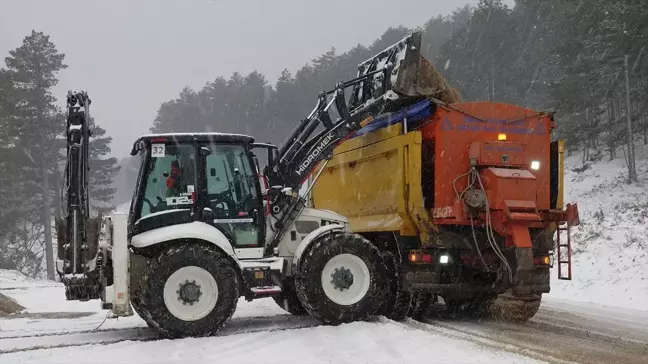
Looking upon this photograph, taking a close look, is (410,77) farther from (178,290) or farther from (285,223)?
(178,290)

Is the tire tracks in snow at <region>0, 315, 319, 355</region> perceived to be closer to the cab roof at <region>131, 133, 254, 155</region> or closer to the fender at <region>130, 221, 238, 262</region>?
the fender at <region>130, 221, 238, 262</region>

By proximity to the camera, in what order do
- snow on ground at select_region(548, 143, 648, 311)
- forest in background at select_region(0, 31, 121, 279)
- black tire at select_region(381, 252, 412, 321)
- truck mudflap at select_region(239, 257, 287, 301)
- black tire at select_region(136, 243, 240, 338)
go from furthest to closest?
forest in background at select_region(0, 31, 121, 279) < snow on ground at select_region(548, 143, 648, 311) < black tire at select_region(381, 252, 412, 321) < truck mudflap at select_region(239, 257, 287, 301) < black tire at select_region(136, 243, 240, 338)

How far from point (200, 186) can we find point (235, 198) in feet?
1.63

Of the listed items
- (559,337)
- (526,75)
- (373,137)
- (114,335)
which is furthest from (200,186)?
(526,75)

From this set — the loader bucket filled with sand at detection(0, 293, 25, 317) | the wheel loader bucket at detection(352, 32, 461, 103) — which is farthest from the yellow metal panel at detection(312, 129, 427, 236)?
the loader bucket filled with sand at detection(0, 293, 25, 317)

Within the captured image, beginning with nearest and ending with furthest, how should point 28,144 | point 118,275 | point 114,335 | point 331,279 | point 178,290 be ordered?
1. point 118,275
2. point 178,290
3. point 114,335
4. point 331,279
5. point 28,144

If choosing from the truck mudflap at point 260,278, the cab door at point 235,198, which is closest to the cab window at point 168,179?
the cab door at point 235,198

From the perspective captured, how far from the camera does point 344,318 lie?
7.86 metres

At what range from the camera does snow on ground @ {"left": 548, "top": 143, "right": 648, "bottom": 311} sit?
12.2 meters

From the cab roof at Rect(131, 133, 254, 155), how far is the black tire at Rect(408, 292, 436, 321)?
3.30 metres

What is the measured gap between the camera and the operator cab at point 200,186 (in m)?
7.73

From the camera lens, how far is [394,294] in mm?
8641

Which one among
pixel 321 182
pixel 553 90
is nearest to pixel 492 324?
pixel 321 182

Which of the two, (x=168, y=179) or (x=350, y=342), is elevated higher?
(x=168, y=179)
